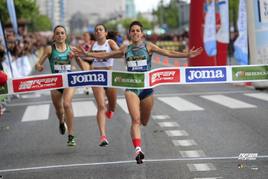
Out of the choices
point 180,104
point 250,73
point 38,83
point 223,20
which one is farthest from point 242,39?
point 38,83

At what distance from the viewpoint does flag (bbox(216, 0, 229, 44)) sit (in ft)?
91.1

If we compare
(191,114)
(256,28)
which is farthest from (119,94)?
(256,28)

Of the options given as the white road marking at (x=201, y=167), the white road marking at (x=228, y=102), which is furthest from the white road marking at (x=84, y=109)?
the white road marking at (x=201, y=167)

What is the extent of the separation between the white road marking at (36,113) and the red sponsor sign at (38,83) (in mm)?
6143

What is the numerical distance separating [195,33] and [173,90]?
308 inches

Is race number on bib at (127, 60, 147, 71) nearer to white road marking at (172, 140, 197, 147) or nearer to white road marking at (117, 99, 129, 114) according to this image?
white road marking at (172, 140, 197, 147)

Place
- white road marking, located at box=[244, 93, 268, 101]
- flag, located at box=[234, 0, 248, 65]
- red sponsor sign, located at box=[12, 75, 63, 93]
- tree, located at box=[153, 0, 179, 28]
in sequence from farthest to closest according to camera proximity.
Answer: tree, located at box=[153, 0, 179, 28]
flag, located at box=[234, 0, 248, 65]
white road marking, located at box=[244, 93, 268, 101]
red sponsor sign, located at box=[12, 75, 63, 93]

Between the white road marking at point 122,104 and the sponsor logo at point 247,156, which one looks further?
the white road marking at point 122,104

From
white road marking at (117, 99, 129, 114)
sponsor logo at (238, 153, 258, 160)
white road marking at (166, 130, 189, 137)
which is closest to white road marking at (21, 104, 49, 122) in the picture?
white road marking at (117, 99, 129, 114)

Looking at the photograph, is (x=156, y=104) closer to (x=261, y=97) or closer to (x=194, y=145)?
(x=261, y=97)

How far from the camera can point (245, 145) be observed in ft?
37.0

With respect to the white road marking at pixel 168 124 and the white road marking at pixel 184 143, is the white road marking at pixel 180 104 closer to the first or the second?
the white road marking at pixel 168 124

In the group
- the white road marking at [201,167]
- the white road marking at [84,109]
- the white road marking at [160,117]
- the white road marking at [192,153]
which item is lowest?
the white road marking at [84,109]

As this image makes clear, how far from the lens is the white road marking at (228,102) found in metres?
18.0
